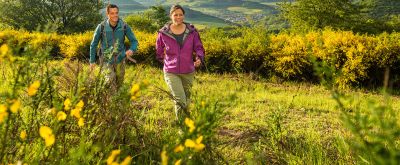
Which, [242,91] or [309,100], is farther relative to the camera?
[242,91]

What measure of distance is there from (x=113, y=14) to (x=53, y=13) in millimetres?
39536

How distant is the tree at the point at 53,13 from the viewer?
129 ft

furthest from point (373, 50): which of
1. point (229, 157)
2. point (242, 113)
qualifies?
point (229, 157)

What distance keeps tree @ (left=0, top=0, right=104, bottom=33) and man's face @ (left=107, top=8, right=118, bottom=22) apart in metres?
33.3

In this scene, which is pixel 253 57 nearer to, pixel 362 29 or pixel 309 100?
pixel 309 100

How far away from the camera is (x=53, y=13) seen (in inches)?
1678

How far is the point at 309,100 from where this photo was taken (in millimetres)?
8438

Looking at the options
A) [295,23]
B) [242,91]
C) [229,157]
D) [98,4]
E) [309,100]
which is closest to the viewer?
[229,157]

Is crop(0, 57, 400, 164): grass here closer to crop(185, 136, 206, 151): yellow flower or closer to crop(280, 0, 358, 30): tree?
crop(185, 136, 206, 151): yellow flower

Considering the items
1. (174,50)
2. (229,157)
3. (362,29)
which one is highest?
(174,50)

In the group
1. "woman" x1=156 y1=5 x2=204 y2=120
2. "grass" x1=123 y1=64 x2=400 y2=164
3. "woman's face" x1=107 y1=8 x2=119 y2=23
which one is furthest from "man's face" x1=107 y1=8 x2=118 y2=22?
"grass" x1=123 y1=64 x2=400 y2=164

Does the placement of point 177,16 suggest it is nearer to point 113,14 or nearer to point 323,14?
point 113,14

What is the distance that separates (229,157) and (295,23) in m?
28.8

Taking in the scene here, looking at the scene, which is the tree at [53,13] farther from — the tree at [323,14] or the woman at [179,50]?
the woman at [179,50]
